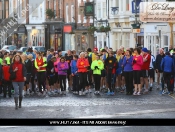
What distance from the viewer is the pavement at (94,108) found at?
18.7 m

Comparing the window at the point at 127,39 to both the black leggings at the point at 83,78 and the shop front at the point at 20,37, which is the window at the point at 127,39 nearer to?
the black leggings at the point at 83,78

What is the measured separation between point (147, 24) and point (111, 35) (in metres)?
12.3

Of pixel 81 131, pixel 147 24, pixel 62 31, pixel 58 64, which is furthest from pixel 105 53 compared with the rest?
pixel 62 31

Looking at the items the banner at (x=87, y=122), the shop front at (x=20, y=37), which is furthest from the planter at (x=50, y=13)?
the banner at (x=87, y=122)

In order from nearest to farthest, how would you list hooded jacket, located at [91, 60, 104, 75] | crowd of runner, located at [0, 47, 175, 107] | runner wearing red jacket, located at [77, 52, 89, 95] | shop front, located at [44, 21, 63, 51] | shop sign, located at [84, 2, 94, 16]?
crowd of runner, located at [0, 47, 175, 107], runner wearing red jacket, located at [77, 52, 89, 95], hooded jacket, located at [91, 60, 104, 75], shop sign, located at [84, 2, 94, 16], shop front, located at [44, 21, 63, 51]

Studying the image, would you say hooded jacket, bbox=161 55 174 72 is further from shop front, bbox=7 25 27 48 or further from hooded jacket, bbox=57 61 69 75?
shop front, bbox=7 25 27 48

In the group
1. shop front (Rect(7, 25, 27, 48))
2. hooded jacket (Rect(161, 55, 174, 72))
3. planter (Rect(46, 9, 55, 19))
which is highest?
planter (Rect(46, 9, 55, 19))

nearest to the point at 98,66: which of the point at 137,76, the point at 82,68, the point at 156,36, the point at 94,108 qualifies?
the point at 82,68

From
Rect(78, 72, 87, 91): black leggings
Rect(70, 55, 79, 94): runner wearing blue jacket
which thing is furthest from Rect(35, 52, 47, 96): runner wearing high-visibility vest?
Rect(78, 72, 87, 91): black leggings

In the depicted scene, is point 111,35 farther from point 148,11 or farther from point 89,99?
point 89,99

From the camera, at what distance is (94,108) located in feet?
78.1

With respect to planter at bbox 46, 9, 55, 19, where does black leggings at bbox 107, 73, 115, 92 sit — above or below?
below

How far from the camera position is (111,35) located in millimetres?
67062

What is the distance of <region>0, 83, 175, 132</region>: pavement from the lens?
18.7 metres
